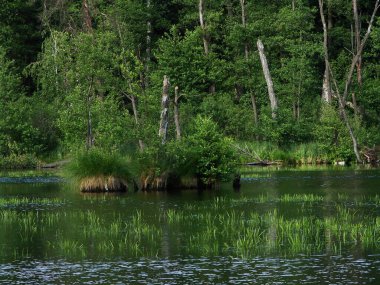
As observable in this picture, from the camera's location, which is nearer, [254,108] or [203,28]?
[254,108]

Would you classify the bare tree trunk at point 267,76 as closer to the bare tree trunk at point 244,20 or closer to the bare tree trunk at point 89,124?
the bare tree trunk at point 244,20

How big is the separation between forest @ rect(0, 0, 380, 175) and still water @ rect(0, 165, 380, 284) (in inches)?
766

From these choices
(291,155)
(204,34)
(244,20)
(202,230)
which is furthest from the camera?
(204,34)

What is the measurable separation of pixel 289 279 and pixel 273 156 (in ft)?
156

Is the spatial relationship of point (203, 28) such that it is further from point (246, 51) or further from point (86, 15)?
point (86, 15)

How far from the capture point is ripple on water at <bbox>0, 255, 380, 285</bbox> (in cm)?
2102

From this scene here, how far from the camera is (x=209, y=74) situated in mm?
79188

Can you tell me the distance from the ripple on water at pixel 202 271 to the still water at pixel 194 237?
0.02m

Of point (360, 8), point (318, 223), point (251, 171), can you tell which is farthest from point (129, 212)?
point (360, 8)

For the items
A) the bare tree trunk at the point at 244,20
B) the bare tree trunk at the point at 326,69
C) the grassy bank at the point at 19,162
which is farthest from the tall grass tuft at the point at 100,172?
the bare tree trunk at the point at 244,20

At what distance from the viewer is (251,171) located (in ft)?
192

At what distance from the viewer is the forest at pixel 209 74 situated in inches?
2569

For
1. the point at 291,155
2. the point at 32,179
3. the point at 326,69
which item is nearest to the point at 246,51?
the point at 326,69

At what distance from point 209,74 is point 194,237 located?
5267 cm
